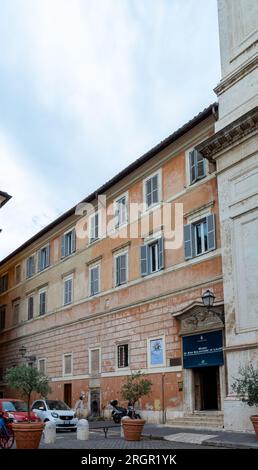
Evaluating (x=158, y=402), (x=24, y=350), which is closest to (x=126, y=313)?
(x=158, y=402)

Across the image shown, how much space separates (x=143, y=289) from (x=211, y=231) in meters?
5.14

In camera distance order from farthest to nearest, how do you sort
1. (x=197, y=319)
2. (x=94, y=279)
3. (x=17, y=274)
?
(x=17, y=274) → (x=94, y=279) → (x=197, y=319)

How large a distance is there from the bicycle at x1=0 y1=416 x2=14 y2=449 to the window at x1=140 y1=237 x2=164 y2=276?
10389 millimetres

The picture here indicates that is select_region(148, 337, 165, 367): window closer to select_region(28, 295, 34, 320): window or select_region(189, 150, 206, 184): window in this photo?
select_region(189, 150, 206, 184): window

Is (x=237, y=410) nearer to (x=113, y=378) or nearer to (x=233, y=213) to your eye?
(x=233, y=213)

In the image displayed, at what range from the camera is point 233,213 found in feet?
67.6

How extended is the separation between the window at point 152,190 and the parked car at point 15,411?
32.7ft

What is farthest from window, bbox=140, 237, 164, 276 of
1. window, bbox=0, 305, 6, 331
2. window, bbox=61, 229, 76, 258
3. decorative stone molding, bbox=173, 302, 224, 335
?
window, bbox=0, 305, 6, 331

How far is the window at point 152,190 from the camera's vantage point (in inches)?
1038

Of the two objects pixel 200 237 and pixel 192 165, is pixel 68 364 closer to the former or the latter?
pixel 200 237

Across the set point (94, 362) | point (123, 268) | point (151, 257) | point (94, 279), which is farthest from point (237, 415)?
point (94, 279)

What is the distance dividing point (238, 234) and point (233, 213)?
2.64ft

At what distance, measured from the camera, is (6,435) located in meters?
16.4

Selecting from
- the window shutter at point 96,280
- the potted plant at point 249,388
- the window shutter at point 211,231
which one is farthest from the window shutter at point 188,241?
the window shutter at point 96,280
